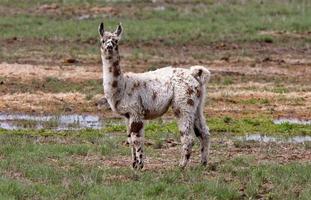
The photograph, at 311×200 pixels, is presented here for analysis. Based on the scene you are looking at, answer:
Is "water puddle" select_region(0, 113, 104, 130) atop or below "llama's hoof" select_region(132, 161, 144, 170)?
below

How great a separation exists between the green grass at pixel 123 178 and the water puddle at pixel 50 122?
3610 millimetres

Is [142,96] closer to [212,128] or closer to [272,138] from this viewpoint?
[272,138]

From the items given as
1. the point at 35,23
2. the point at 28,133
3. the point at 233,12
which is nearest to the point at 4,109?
the point at 28,133

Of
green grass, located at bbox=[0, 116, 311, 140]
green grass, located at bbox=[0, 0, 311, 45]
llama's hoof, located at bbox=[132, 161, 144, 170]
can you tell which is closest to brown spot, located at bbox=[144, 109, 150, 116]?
llama's hoof, located at bbox=[132, 161, 144, 170]

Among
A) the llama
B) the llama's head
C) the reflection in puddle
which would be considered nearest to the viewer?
the llama's head

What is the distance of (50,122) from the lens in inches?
792

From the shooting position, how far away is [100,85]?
25.5m

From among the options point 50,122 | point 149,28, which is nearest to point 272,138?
point 50,122

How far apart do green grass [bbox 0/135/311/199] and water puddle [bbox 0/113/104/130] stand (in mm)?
3610

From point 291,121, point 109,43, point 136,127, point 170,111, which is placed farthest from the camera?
point 170,111

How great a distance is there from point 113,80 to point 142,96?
51 cm

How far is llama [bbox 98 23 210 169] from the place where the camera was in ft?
46.8

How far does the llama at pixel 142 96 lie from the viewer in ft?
46.8

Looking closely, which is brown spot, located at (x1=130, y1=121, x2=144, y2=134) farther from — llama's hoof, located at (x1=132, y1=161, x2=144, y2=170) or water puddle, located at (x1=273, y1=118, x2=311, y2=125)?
water puddle, located at (x1=273, y1=118, x2=311, y2=125)
